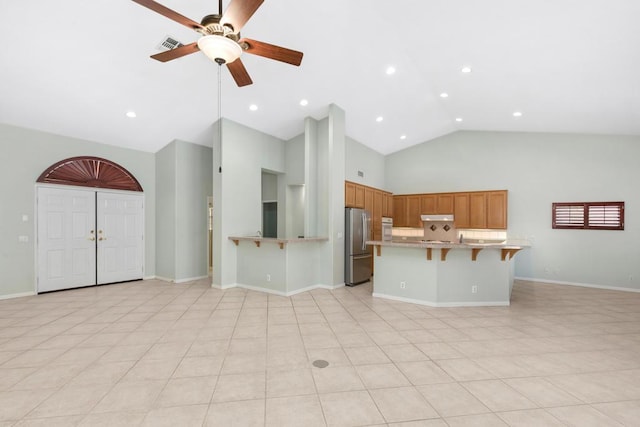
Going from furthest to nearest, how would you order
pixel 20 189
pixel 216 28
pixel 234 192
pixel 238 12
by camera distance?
pixel 234 192 → pixel 20 189 → pixel 216 28 → pixel 238 12

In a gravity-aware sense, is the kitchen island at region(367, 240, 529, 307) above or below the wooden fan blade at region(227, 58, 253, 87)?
below

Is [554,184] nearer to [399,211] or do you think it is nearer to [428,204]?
[428,204]

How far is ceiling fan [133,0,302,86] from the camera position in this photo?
214 cm

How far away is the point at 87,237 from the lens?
5.73 metres

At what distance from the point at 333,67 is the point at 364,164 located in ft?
11.3

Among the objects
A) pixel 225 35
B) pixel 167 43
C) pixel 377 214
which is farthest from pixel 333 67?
pixel 377 214

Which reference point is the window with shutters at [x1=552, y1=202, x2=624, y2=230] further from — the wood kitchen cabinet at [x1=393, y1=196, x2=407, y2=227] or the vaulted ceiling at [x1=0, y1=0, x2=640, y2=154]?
the wood kitchen cabinet at [x1=393, y1=196, x2=407, y2=227]

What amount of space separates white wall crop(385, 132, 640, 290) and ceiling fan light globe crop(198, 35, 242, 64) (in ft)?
22.4

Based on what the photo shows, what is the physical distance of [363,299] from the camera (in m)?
4.95

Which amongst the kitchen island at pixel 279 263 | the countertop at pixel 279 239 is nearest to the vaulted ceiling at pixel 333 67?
the countertop at pixel 279 239

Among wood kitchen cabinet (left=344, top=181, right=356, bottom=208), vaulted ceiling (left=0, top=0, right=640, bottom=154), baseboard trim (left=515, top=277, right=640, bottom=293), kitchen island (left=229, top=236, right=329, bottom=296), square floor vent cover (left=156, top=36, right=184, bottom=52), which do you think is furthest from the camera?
wood kitchen cabinet (left=344, top=181, right=356, bottom=208)

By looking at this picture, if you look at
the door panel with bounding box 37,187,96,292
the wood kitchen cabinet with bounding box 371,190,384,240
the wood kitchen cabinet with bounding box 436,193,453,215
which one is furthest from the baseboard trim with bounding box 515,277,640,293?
the door panel with bounding box 37,187,96,292

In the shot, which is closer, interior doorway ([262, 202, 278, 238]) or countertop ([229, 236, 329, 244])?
countertop ([229, 236, 329, 244])

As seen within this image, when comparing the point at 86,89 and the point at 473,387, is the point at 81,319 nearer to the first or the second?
the point at 86,89
